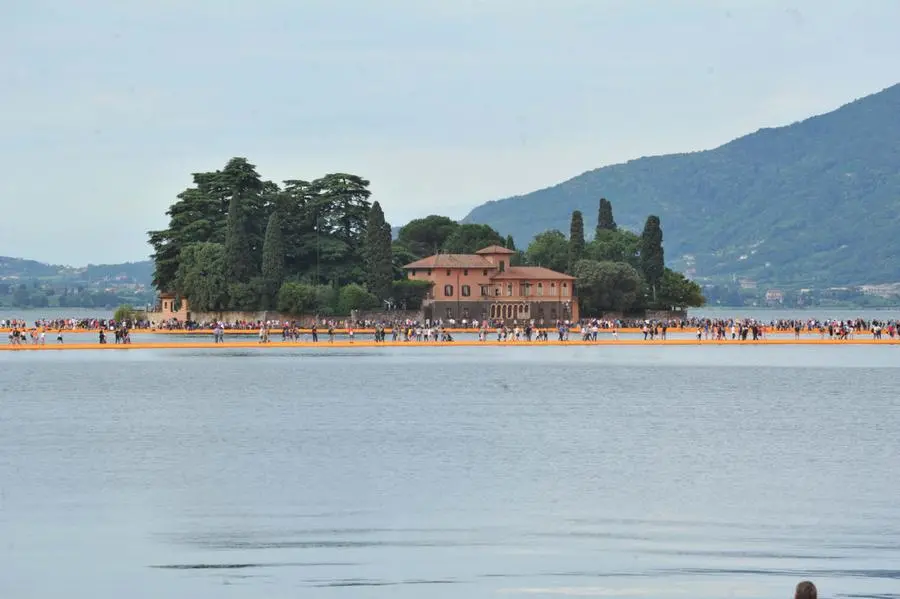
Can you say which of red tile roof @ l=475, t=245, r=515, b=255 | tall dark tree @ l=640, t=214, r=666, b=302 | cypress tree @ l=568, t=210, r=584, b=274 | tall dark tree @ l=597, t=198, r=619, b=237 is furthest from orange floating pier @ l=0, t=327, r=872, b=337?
tall dark tree @ l=597, t=198, r=619, b=237

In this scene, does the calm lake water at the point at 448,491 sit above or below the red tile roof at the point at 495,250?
below

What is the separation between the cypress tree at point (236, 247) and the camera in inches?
5054

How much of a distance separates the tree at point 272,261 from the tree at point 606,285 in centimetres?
2981

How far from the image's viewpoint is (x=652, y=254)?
5787 inches

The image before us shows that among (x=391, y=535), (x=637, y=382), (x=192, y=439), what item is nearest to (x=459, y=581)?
(x=391, y=535)

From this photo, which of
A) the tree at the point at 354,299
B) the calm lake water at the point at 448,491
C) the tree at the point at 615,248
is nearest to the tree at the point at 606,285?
the tree at the point at 615,248

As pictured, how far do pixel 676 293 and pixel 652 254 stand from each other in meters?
8.47

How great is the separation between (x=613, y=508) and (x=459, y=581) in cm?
706

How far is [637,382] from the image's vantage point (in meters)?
66.0

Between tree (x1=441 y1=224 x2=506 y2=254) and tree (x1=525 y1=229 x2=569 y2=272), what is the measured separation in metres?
3.83

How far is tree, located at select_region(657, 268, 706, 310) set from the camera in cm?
15200

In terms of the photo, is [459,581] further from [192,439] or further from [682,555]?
[192,439]

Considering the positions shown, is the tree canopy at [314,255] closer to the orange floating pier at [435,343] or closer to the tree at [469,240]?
the tree at [469,240]

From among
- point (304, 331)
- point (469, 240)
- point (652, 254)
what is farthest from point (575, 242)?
point (304, 331)
